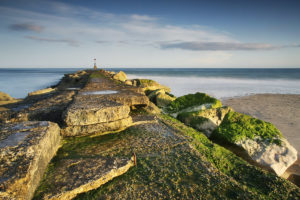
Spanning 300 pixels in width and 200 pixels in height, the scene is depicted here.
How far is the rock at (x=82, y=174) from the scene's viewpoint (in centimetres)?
152

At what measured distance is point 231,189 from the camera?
1.69 meters

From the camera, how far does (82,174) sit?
173 centimetres

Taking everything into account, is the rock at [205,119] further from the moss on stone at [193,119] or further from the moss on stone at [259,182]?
the moss on stone at [259,182]

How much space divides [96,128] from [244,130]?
3.89 meters

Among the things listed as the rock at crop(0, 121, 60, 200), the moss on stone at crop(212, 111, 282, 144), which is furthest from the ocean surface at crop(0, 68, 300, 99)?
the rock at crop(0, 121, 60, 200)

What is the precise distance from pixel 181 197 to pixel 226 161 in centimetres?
132

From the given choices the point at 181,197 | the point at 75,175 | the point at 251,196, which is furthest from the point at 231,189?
the point at 75,175

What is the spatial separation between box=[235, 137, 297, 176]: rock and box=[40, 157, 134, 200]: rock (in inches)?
135

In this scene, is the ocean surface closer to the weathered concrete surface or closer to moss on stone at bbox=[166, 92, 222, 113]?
moss on stone at bbox=[166, 92, 222, 113]

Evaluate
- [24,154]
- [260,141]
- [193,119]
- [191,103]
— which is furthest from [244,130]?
[24,154]

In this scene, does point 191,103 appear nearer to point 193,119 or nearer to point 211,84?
point 193,119

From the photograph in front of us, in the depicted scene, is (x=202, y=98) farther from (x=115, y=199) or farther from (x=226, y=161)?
(x=115, y=199)

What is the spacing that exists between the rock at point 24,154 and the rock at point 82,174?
162 millimetres

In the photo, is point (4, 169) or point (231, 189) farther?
point (231, 189)
